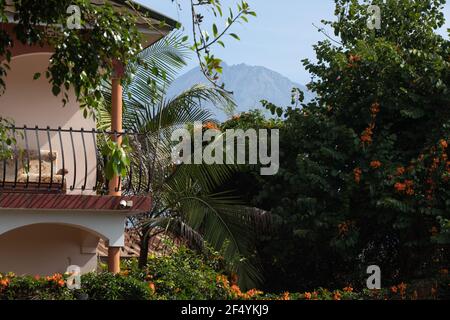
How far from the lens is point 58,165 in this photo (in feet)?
49.1

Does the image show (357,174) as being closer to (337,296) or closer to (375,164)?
(375,164)

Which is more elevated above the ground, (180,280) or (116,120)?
(116,120)

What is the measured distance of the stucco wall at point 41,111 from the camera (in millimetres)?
14969

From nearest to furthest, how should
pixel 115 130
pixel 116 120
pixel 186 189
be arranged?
pixel 115 130 < pixel 116 120 < pixel 186 189

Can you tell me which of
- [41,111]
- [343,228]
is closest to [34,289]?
[41,111]

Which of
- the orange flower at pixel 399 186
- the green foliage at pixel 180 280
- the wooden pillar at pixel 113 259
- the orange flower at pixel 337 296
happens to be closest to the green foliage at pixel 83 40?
the green foliage at pixel 180 280

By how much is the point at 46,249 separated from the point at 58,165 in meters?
1.32

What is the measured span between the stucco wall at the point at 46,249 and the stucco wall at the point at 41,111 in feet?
2.58

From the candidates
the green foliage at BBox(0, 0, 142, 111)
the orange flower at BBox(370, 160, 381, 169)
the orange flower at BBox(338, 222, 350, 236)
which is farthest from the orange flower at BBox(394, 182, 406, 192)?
the green foliage at BBox(0, 0, 142, 111)

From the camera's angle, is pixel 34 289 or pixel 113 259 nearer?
pixel 34 289

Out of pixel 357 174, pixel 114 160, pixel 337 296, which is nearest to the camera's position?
pixel 114 160

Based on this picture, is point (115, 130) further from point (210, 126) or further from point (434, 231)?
point (434, 231)

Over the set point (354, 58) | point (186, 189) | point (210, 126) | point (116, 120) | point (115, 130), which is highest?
point (354, 58)
